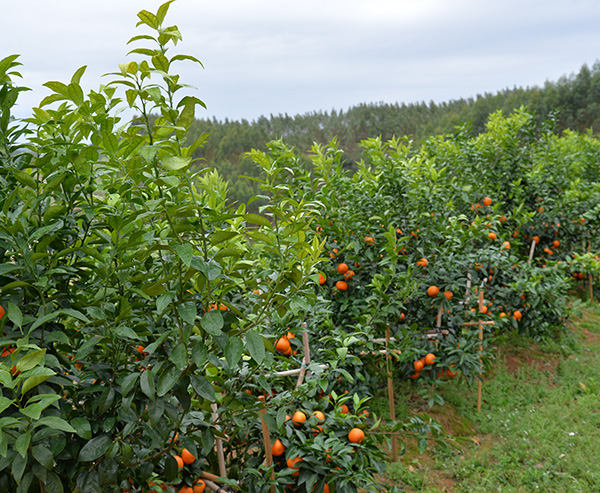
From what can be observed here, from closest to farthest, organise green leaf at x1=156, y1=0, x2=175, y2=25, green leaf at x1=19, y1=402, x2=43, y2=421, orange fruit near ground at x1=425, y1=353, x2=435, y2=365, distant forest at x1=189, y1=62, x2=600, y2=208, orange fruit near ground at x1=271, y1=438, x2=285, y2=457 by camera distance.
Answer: green leaf at x1=19, y1=402, x2=43, y2=421 → green leaf at x1=156, y1=0, x2=175, y2=25 → orange fruit near ground at x1=271, y1=438, x2=285, y2=457 → orange fruit near ground at x1=425, y1=353, x2=435, y2=365 → distant forest at x1=189, y1=62, x2=600, y2=208

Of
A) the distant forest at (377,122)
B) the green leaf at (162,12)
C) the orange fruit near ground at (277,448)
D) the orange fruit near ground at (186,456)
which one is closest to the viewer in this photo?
the green leaf at (162,12)

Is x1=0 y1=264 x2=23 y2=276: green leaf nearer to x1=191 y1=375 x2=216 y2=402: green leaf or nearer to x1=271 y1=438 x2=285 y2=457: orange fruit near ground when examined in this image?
x1=191 y1=375 x2=216 y2=402: green leaf

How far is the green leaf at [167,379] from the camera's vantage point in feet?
3.06

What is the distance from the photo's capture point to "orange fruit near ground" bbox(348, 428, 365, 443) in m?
1.53

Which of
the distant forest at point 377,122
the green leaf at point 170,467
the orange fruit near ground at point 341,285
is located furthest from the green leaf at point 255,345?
the distant forest at point 377,122

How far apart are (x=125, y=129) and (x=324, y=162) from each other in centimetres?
200

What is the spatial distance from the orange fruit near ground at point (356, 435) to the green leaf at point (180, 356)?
839 millimetres

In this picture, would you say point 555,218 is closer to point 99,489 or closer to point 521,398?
point 521,398

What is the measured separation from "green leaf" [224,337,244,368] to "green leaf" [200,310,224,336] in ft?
0.26

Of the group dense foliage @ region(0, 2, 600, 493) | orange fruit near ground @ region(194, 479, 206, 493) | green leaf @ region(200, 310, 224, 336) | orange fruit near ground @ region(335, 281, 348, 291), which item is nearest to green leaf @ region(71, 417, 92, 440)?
dense foliage @ region(0, 2, 600, 493)

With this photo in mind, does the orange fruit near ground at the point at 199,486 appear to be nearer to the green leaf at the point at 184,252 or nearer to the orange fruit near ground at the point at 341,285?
the green leaf at the point at 184,252

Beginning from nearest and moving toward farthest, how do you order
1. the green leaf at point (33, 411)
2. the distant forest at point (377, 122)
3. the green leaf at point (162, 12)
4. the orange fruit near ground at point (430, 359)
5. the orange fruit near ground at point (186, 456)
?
the green leaf at point (33, 411) → the green leaf at point (162, 12) → the orange fruit near ground at point (186, 456) → the orange fruit near ground at point (430, 359) → the distant forest at point (377, 122)

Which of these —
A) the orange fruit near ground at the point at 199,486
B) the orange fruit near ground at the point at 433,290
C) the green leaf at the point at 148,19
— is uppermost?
the green leaf at the point at 148,19

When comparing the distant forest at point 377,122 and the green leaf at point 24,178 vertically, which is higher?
the distant forest at point 377,122
